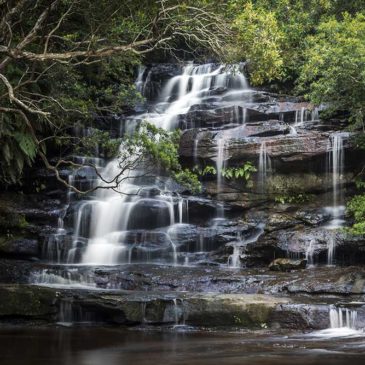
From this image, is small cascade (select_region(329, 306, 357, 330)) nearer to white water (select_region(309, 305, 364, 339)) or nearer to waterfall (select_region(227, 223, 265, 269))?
white water (select_region(309, 305, 364, 339))

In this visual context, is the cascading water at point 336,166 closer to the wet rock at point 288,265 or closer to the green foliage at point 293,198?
the green foliage at point 293,198

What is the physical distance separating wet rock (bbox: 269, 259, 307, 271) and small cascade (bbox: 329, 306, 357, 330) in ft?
10.1

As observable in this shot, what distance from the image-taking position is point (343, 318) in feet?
29.7

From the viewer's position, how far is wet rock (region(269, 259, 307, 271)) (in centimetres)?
1227

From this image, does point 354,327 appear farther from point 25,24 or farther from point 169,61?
point 169,61

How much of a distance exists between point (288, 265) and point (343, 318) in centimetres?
328

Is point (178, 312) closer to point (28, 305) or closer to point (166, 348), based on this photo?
point (166, 348)

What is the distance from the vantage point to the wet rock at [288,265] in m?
12.3

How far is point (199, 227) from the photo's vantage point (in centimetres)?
1451

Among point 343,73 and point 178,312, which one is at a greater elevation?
point 343,73

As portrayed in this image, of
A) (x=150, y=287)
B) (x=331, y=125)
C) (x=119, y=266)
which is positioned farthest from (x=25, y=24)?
(x=331, y=125)

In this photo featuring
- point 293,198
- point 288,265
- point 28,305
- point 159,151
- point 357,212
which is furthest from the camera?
point 293,198

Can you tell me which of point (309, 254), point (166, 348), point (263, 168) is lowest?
point (166, 348)


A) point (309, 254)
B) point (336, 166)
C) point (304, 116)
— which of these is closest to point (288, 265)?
point (309, 254)
